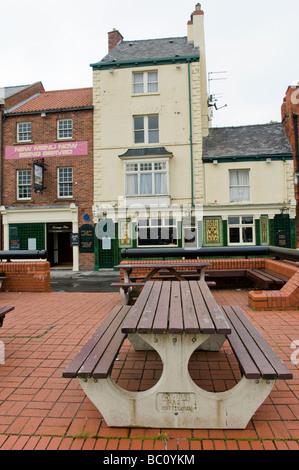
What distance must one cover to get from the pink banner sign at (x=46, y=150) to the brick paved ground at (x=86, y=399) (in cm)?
1567

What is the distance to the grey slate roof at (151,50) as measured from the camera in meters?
19.5

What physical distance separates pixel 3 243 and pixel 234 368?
19187 millimetres

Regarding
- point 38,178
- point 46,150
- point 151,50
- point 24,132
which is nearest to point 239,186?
point 151,50

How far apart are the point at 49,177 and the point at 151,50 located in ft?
33.8

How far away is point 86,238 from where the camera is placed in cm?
1917

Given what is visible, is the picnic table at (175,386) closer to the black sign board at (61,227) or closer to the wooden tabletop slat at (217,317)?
the wooden tabletop slat at (217,317)

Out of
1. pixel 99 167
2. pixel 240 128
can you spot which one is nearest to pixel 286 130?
pixel 240 128

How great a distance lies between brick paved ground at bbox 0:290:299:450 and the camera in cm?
236

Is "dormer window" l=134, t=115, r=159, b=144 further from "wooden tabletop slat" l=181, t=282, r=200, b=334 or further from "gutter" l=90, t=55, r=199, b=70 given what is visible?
"wooden tabletop slat" l=181, t=282, r=200, b=334

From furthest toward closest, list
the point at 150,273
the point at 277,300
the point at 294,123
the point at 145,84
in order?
the point at 145,84
the point at 294,123
the point at 150,273
the point at 277,300

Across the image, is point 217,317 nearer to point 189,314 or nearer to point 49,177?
point 189,314

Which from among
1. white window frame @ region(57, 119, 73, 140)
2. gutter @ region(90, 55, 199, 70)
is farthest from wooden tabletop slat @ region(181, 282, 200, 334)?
gutter @ region(90, 55, 199, 70)

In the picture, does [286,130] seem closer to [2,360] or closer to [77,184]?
[77,184]

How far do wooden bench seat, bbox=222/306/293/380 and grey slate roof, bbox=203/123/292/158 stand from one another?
16.7 metres
